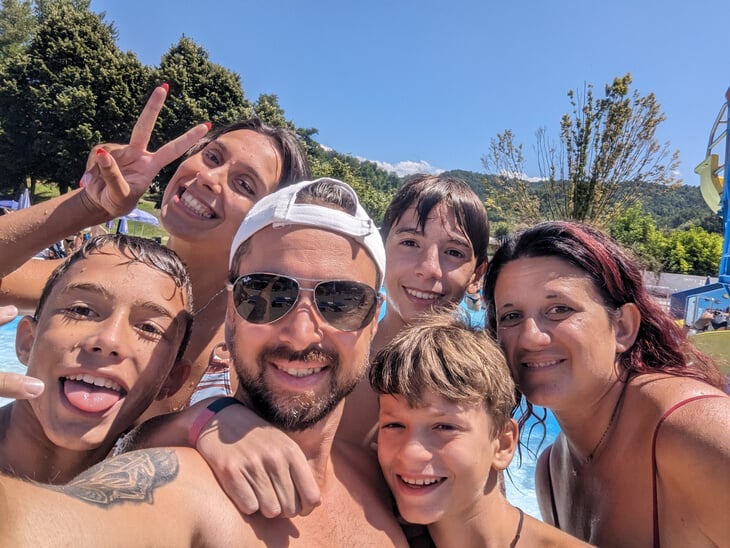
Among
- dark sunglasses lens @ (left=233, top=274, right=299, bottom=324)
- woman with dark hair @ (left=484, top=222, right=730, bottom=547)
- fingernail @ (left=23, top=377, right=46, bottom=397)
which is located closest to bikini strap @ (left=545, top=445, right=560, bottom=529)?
woman with dark hair @ (left=484, top=222, right=730, bottom=547)

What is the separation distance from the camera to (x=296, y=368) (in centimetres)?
170

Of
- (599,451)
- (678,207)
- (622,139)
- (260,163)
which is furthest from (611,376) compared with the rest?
(678,207)

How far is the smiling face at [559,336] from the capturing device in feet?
6.72

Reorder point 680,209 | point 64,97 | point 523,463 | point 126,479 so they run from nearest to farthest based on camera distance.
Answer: point 126,479
point 523,463
point 64,97
point 680,209

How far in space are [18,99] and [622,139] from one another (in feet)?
113

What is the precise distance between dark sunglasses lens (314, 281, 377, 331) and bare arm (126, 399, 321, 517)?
46 centimetres

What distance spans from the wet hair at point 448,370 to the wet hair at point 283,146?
1.50m

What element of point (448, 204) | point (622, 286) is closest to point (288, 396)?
point (622, 286)

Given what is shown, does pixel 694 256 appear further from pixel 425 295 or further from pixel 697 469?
pixel 697 469

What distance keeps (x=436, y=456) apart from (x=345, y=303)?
0.69 metres

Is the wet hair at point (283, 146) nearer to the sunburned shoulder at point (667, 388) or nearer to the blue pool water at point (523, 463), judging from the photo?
the sunburned shoulder at point (667, 388)

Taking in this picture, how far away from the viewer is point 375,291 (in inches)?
76.7

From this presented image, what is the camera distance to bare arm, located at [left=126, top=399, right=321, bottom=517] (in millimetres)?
1435

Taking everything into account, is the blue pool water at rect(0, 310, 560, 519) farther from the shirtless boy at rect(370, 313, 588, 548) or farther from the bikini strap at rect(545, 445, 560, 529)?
the shirtless boy at rect(370, 313, 588, 548)
